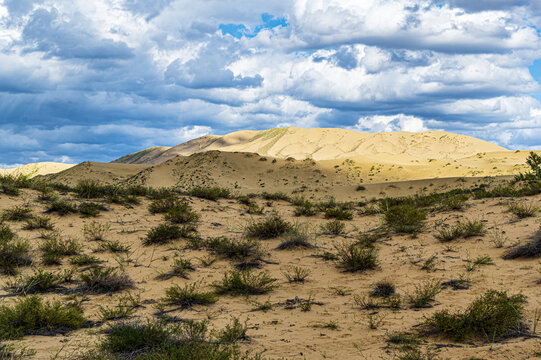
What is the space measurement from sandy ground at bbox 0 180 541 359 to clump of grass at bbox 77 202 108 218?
0.64 feet

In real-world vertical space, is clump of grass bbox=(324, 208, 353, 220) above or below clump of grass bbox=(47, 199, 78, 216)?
below

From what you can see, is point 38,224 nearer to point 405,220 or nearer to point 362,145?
point 405,220

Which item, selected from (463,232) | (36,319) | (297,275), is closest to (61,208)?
(36,319)

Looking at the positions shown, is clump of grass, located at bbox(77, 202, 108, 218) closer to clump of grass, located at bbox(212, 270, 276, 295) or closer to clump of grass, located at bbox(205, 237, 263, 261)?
clump of grass, located at bbox(205, 237, 263, 261)

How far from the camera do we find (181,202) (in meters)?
12.5

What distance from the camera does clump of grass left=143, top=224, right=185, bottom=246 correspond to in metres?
8.98

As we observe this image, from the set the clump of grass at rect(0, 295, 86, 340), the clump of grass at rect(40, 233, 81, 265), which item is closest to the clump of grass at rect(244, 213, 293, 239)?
the clump of grass at rect(40, 233, 81, 265)

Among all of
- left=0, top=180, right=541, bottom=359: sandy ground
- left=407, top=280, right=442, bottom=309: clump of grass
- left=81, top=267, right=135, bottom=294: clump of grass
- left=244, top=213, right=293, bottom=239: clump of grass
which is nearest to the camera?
left=0, top=180, right=541, bottom=359: sandy ground

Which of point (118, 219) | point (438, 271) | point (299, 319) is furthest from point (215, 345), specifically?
point (118, 219)

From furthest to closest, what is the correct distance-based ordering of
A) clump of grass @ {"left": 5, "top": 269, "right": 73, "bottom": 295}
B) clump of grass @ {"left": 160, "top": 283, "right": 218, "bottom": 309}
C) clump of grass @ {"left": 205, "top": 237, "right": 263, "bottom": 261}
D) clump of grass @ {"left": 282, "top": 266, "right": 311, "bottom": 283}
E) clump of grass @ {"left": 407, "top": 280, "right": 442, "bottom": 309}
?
clump of grass @ {"left": 205, "top": 237, "right": 263, "bottom": 261}, clump of grass @ {"left": 282, "top": 266, "right": 311, "bottom": 283}, clump of grass @ {"left": 5, "top": 269, "right": 73, "bottom": 295}, clump of grass @ {"left": 160, "top": 283, "right": 218, "bottom": 309}, clump of grass @ {"left": 407, "top": 280, "right": 442, "bottom": 309}

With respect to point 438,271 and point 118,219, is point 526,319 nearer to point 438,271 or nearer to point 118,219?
point 438,271

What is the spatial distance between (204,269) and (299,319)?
2.82 metres

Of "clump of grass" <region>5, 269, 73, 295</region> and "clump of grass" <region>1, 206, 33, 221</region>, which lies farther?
"clump of grass" <region>1, 206, 33, 221</region>

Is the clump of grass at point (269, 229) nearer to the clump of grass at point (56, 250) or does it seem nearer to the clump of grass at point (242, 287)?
the clump of grass at point (242, 287)
